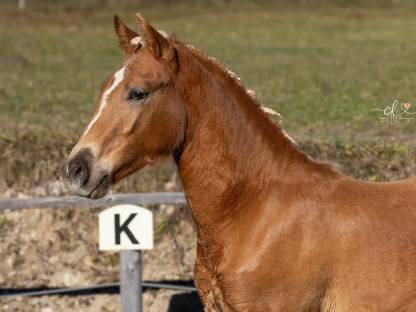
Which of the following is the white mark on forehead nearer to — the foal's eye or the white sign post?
the foal's eye

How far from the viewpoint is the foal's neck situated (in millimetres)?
4246

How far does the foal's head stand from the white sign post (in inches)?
93.5

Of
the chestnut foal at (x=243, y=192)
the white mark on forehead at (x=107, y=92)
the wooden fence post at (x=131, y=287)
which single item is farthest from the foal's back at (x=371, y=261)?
the wooden fence post at (x=131, y=287)

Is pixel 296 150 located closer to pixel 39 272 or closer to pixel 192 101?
pixel 192 101

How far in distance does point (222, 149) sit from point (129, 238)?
2539 millimetres

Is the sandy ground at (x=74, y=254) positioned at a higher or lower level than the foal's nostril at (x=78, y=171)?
lower

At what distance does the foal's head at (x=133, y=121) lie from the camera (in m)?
4.01

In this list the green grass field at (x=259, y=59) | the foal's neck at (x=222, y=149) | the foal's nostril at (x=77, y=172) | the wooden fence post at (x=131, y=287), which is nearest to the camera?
the foal's nostril at (x=77, y=172)

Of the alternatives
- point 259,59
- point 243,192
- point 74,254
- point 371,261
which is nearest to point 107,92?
point 243,192

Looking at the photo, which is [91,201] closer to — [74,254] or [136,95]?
[74,254]

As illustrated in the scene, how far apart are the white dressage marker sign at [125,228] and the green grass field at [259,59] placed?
7.55 ft

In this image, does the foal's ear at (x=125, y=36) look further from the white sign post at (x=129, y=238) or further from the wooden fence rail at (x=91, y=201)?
the wooden fence rail at (x=91, y=201)

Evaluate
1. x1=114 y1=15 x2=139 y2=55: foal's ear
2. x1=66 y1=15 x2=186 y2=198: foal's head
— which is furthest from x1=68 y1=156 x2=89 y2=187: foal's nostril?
x1=114 y1=15 x2=139 y2=55: foal's ear

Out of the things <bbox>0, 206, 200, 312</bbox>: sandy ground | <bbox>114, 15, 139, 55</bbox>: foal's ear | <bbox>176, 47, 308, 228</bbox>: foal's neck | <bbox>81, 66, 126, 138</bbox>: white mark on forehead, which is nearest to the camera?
<bbox>81, 66, 126, 138</bbox>: white mark on forehead
